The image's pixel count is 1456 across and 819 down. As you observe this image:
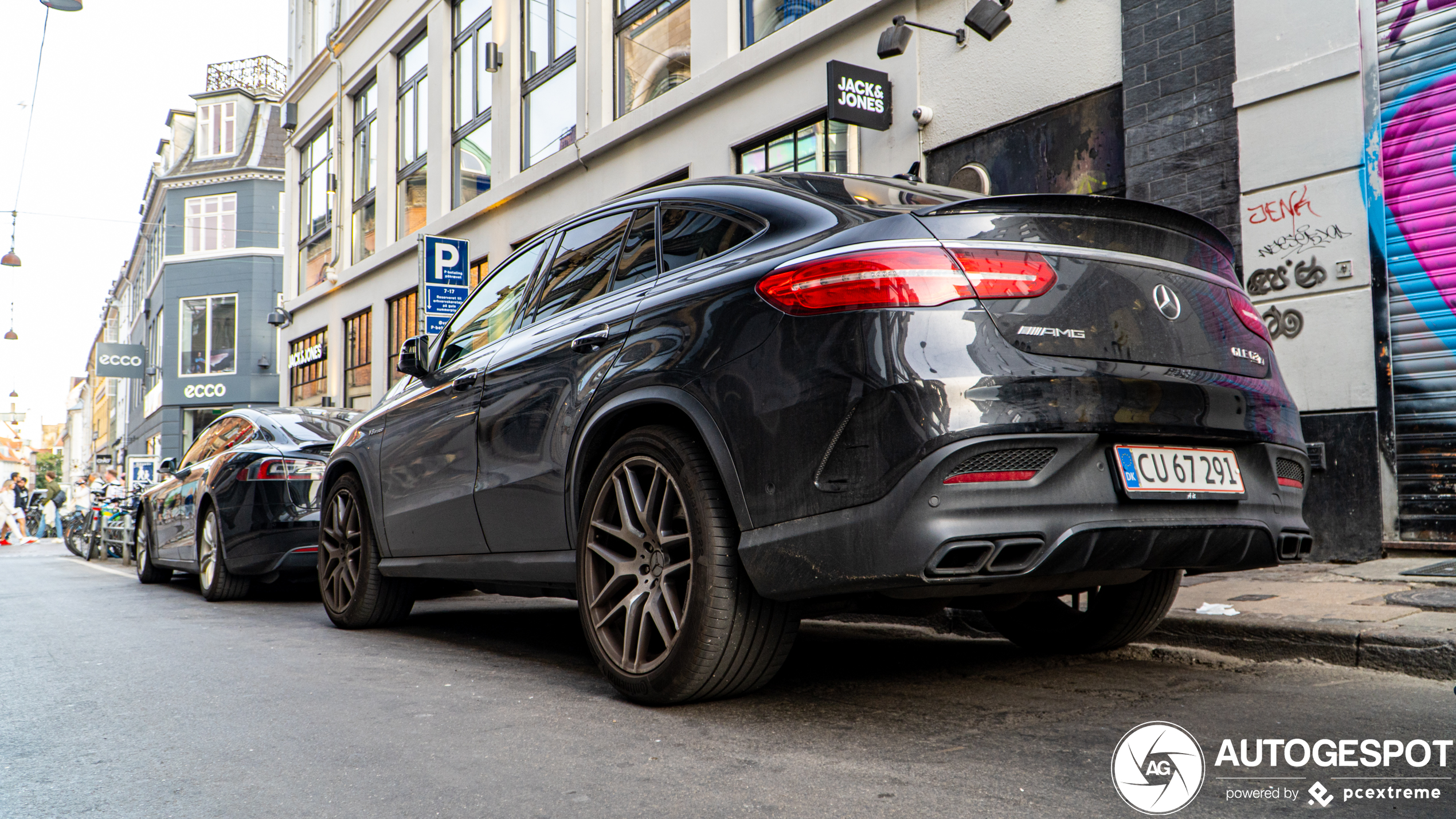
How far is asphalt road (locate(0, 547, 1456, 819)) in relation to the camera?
2.36 metres

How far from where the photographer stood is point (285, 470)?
24.1ft

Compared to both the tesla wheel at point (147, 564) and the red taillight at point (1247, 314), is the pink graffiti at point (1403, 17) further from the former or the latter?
the tesla wheel at point (147, 564)

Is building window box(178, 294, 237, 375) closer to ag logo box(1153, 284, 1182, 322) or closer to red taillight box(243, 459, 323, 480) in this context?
red taillight box(243, 459, 323, 480)

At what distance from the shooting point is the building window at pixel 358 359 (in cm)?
2137

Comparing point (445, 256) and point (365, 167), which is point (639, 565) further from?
point (365, 167)

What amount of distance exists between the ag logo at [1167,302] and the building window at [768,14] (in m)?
8.37

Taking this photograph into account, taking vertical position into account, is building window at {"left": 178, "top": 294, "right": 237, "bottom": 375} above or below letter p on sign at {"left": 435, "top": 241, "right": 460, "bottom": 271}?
above

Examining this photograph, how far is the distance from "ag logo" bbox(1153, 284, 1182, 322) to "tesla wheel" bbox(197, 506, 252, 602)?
22.1 feet

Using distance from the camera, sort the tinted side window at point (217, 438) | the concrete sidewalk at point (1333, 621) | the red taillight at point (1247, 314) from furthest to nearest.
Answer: the tinted side window at point (217, 438) < the concrete sidewalk at point (1333, 621) < the red taillight at point (1247, 314)

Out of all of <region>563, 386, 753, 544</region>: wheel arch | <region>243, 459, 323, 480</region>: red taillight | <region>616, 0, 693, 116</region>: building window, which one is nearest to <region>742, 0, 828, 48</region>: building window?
<region>616, 0, 693, 116</region>: building window

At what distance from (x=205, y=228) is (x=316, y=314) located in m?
18.5

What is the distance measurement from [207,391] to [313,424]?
34252 millimetres

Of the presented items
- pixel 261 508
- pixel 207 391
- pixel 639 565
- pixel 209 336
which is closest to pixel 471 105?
pixel 261 508

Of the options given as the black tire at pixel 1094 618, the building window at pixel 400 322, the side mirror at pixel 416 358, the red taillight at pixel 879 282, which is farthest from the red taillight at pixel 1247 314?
the building window at pixel 400 322
